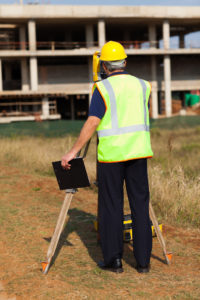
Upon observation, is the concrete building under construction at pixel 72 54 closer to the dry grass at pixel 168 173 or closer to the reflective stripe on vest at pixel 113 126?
the dry grass at pixel 168 173

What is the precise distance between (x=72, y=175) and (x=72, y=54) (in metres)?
34.5

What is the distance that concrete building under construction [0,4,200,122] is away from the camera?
36406mm

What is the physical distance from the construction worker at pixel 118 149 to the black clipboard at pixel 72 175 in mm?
87

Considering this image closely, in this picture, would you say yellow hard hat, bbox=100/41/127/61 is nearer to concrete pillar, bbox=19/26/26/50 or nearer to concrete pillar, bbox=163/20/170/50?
concrete pillar, bbox=19/26/26/50

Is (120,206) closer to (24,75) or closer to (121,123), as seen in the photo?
(121,123)

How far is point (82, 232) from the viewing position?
16.4 ft

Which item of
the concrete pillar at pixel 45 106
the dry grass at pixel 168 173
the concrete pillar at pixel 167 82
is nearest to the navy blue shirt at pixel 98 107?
the dry grass at pixel 168 173

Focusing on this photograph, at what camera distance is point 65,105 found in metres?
44.4

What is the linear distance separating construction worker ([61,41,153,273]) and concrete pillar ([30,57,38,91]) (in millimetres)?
34748

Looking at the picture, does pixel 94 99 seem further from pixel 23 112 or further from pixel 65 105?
pixel 65 105

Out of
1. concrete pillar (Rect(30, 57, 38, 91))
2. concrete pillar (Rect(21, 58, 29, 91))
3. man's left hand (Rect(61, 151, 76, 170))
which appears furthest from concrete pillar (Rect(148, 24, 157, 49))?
man's left hand (Rect(61, 151, 76, 170))

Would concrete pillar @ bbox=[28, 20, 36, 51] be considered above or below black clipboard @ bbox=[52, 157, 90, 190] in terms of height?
above

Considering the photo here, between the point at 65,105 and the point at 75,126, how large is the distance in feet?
75.1

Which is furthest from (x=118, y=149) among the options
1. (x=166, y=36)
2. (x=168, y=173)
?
(x=166, y=36)
